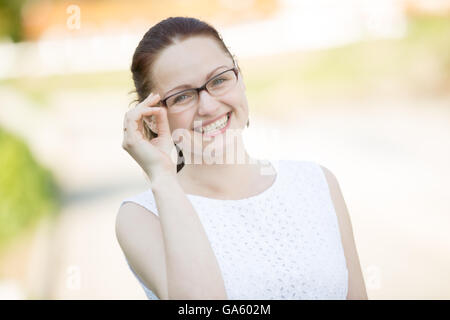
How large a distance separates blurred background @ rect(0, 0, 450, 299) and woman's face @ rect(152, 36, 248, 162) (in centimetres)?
301

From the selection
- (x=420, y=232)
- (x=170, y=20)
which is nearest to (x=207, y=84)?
(x=170, y=20)

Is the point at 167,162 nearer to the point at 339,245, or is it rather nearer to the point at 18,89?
the point at 339,245

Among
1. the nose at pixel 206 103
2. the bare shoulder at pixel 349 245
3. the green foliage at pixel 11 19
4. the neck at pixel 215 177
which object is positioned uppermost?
the green foliage at pixel 11 19

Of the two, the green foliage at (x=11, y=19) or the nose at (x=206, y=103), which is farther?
the green foliage at (x=11, y=19)

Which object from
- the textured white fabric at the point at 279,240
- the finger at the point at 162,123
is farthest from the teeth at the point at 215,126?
the textured white fabric at the point at 279,240

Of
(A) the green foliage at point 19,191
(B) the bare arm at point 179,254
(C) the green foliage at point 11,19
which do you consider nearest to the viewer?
(B) the bare arm at point 179,254

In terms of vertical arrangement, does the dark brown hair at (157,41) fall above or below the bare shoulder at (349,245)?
above

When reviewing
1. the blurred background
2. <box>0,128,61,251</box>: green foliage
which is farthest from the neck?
<box>0,128,61,251</box>: green foliage

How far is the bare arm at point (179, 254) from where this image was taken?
4.97 feet

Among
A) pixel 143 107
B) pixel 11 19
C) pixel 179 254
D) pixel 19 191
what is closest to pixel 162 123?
pixel 143 107

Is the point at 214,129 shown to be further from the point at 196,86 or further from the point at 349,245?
the point at 349,245

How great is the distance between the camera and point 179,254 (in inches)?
59.9

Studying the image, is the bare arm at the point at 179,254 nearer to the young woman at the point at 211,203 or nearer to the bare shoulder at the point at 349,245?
the young woman at the point at 211,203
